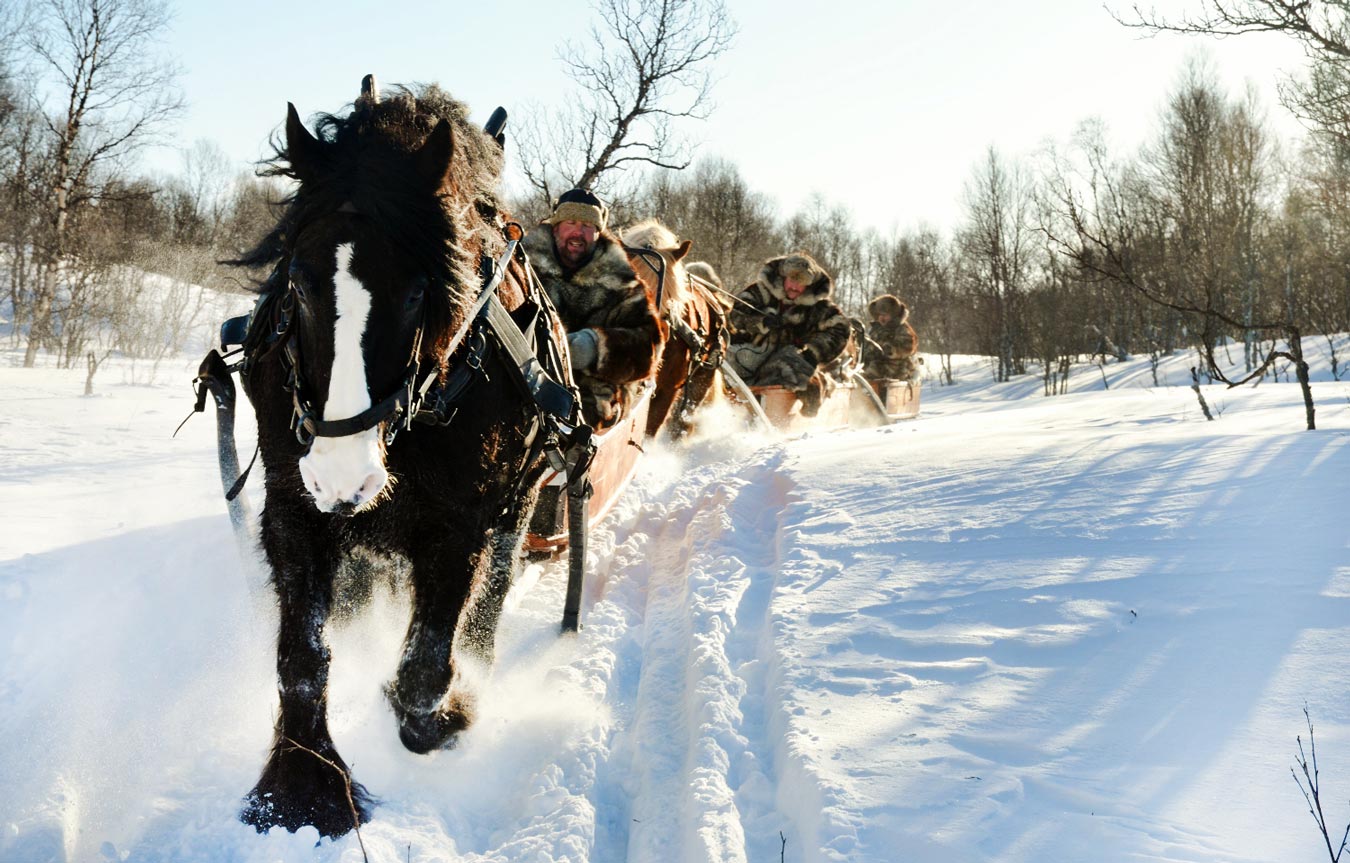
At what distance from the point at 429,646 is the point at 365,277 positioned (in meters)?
1.33

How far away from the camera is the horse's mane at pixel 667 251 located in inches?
278

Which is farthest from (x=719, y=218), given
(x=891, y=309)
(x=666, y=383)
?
(x=666, y=383)

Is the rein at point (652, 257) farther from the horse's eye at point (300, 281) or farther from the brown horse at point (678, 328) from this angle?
the horse's eye at point (300, 281)

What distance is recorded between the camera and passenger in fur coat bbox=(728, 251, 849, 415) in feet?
37.5

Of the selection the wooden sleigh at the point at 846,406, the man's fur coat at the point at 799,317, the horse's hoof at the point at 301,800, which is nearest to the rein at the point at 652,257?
the wooden sleigh at the point at 846,406

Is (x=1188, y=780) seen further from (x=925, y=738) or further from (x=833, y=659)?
(x=833, y=659)

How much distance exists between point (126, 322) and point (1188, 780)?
25.0 m

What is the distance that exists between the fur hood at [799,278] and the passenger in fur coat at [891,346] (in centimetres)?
480

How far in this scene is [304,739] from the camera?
8.64 feet

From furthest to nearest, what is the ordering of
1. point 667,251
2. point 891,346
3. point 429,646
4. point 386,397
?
1. point 891,346
2. point 667,251
3. point 429,646
4. point 386,397

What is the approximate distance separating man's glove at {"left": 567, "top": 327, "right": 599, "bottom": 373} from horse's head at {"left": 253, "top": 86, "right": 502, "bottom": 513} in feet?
6.56

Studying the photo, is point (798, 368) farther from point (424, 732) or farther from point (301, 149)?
point (301, 149)

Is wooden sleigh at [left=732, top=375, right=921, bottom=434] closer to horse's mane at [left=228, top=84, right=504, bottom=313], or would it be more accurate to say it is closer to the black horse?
the black horse

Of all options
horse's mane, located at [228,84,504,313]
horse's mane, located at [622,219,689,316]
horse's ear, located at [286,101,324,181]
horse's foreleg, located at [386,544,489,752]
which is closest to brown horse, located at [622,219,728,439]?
horse's mane, located at [622,219,689,316]
